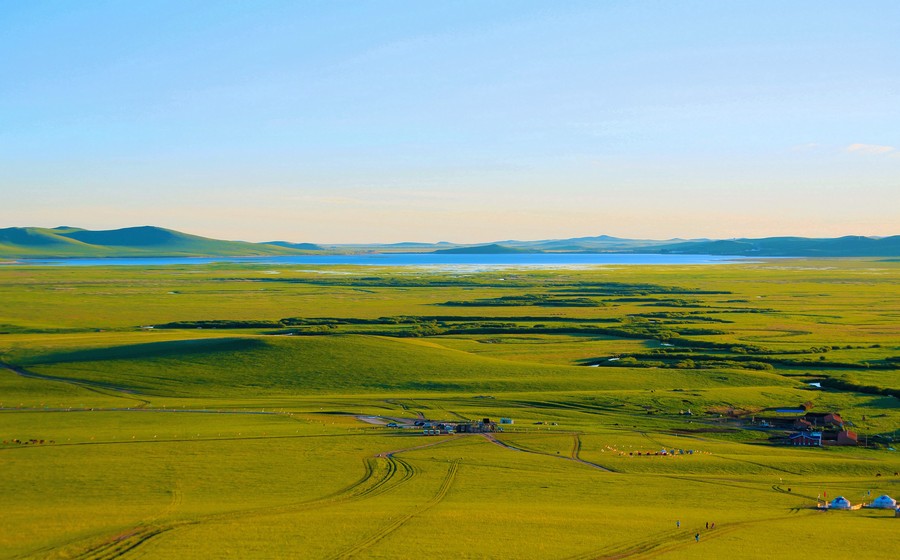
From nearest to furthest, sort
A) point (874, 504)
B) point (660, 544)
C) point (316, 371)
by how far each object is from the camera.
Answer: point (660, 544) < point (874, 504) < point (316, 371)

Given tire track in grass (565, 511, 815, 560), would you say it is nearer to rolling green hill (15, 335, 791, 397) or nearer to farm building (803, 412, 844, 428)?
farm building (803, 412, 844, 428)

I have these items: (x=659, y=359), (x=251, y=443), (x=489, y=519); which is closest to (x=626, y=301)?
(x=659, y=359)

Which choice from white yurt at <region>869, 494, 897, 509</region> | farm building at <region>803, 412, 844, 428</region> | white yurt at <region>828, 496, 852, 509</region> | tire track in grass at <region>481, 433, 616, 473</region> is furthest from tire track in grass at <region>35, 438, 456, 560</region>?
farm building at <region>803, 412, 844, 428</region>

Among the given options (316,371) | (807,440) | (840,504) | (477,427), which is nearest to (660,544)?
(840,504)

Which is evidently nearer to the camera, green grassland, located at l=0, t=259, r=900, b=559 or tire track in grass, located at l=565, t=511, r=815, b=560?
tire track in grass, located at l=565, t=511, r=815, b=560

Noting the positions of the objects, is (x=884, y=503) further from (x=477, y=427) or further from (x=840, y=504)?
(x=477, y=427)

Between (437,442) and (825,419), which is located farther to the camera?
(825,419)

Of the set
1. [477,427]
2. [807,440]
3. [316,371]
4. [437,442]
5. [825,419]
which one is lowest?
[437,442]
